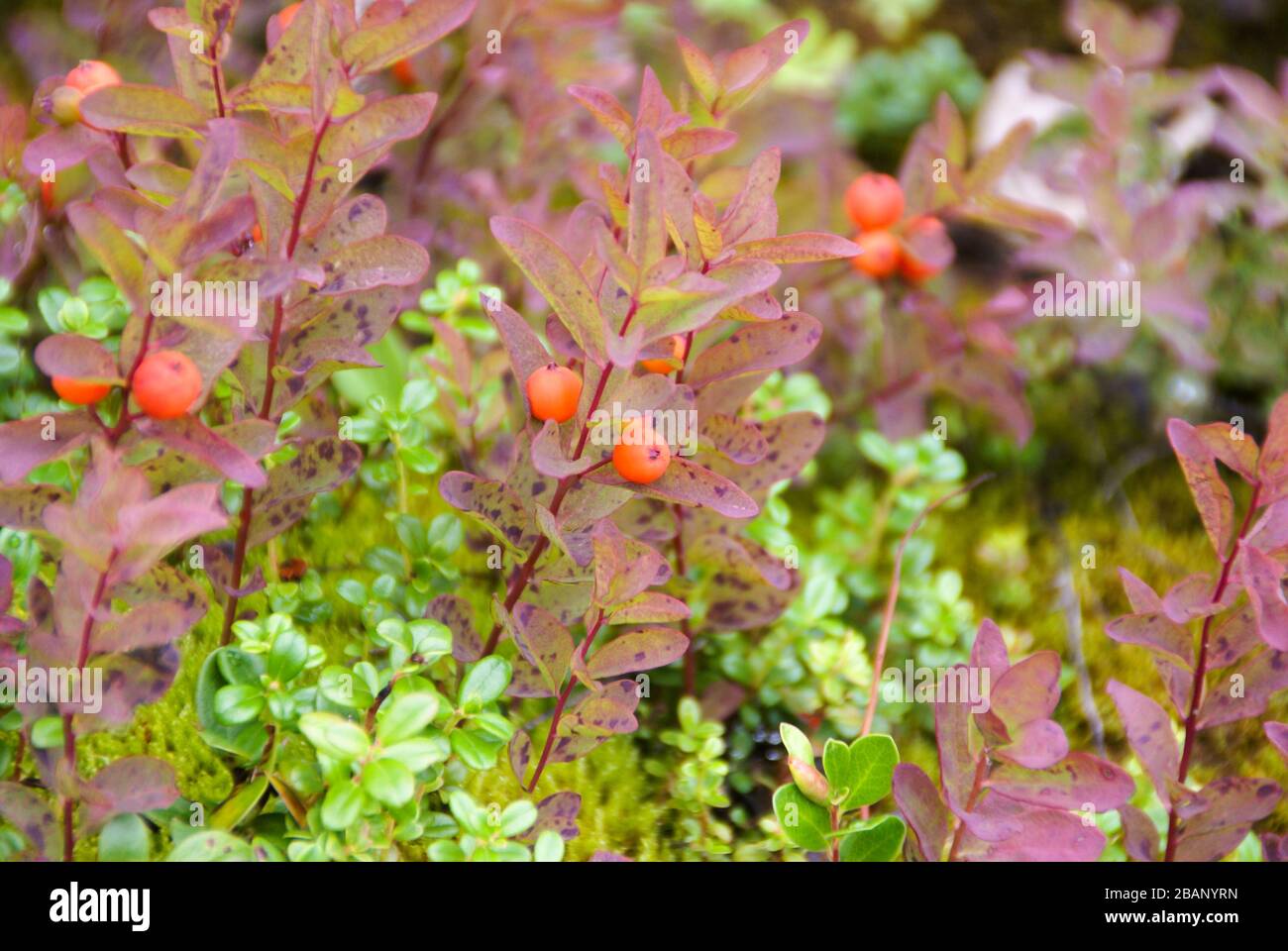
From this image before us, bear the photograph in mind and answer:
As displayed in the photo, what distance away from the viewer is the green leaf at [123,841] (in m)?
0.97

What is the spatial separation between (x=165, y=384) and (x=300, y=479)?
24 cm

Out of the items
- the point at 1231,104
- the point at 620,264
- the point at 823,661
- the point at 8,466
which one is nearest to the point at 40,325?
the point at 8,466

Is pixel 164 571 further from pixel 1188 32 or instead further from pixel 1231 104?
pixel 1188 32

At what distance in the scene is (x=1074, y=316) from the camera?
1978 millimetres

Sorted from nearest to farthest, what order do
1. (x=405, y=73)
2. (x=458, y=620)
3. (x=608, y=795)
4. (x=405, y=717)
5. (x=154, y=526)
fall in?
(x=154, y=526) → (x=405, y=717) → (x=458, y=620) → (x=608, y=795) → (x=405, y=73)

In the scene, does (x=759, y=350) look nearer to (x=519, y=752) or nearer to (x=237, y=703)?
(x=519, y=752)

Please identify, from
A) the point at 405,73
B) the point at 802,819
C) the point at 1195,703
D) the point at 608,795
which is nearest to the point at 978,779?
the point at 802,819

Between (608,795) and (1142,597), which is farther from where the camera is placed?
(608,795)

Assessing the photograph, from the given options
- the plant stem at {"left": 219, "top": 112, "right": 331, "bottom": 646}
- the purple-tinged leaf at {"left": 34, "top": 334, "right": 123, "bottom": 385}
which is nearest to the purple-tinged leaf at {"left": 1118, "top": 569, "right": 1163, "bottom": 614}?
the plant stem at {"left": 219, "top": 112, "right": 331, "bottom": 646}

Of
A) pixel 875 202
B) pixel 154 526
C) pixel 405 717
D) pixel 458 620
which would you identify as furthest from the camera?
pixel 875 202

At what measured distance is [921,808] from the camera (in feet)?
3.62

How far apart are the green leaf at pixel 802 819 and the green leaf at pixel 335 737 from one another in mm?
433

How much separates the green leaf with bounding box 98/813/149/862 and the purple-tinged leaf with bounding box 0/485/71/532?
0.88 feet

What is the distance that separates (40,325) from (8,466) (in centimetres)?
75
